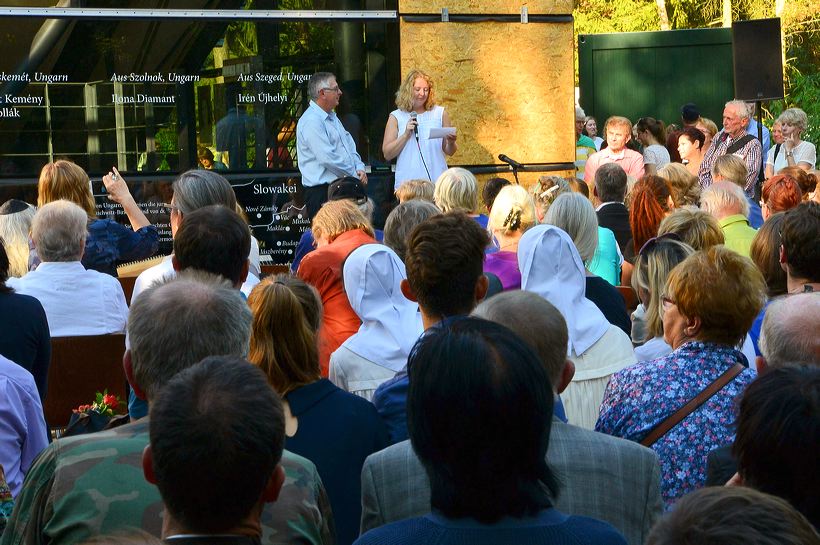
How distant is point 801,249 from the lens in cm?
Answer: 528

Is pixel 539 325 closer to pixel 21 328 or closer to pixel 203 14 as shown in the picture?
pixel 21 328

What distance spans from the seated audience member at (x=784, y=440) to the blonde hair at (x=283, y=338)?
154 centimetres

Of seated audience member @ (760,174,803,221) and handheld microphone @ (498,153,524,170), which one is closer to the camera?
seated audience member @ (760,174,803,221)

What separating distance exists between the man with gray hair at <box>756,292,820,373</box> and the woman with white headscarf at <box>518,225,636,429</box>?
103 centimetres

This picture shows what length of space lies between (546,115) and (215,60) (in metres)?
3.65

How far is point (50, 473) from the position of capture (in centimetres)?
278

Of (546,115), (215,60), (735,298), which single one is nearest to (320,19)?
(215,60)

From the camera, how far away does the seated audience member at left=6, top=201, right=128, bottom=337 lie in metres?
6.34

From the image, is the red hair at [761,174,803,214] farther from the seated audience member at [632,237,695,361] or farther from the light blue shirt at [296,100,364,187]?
the light blue shirt at [296,100,364,187]

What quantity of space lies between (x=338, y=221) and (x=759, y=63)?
10.9 meters

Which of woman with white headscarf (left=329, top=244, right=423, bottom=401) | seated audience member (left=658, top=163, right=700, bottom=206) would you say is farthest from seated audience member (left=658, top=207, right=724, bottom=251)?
seated audience member (left=658, top=163, right=700, bottom=206)

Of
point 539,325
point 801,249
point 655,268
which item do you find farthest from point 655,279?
point 539,325

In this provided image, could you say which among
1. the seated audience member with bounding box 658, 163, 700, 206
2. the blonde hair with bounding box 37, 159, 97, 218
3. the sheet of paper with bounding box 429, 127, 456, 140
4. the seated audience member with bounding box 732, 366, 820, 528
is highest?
the sheet of paper with bounding box 429, 127, 456, 140

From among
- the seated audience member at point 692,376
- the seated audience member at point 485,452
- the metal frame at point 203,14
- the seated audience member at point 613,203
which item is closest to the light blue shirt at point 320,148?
the metal frame at point 203,14
